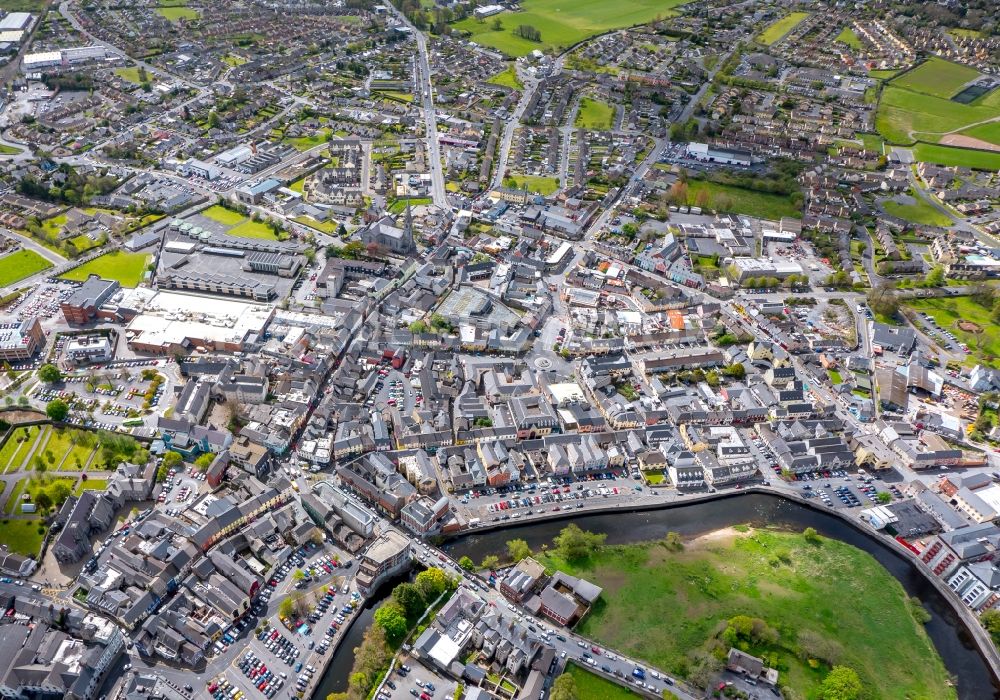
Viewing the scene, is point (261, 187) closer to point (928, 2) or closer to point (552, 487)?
point (552, 487)

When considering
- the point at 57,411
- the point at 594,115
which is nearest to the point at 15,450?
the point at 57,411

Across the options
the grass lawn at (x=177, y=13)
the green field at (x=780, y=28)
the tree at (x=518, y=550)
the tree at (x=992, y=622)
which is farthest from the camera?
the green field at (x=780, y=28)

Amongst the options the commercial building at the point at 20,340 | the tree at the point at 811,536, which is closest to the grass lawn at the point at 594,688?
the tree at the point at 811,536

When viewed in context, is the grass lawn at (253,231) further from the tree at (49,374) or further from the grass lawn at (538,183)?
the grass lawn at (538,183)

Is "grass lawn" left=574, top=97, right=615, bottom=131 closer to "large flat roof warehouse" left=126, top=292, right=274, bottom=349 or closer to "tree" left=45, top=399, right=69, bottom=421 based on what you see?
"large flat roof warehouse" left=126, top=292, right=274, bottom=349

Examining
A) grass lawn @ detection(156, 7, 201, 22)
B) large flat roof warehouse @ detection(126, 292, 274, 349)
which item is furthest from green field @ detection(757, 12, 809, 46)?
large flat roof warehouse @ detection(126, 292, 274, 349)

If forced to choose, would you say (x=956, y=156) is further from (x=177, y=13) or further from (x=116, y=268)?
(x=177, y=13)
